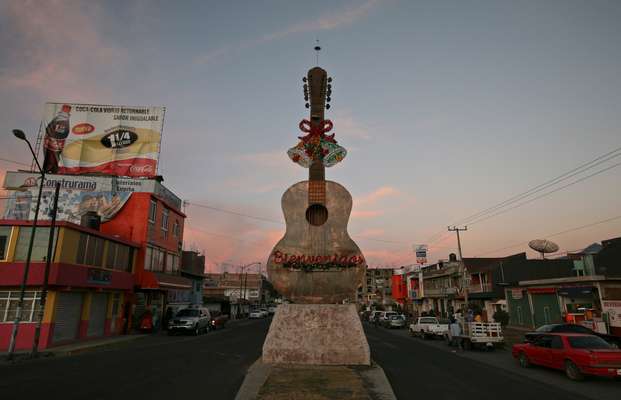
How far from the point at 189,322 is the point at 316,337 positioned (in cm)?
1934

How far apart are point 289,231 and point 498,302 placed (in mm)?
35763

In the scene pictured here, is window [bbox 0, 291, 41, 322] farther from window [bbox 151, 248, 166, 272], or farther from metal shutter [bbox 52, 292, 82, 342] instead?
window [bbox 151, 248, 166, 272]

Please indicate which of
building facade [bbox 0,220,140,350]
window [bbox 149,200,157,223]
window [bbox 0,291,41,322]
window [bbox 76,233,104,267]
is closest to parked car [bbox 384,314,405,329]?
window [bbox 149,200,157,223]

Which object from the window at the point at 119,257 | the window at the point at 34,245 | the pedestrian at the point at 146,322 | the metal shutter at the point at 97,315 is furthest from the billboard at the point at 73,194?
the window at the point at 34,245

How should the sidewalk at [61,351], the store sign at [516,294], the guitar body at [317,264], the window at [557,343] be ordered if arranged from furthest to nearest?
the store sign at [516,294] < the sidewalk at [61,351] < the window at [557,343] < the guitar body at [317,264]

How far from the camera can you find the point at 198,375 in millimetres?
11125

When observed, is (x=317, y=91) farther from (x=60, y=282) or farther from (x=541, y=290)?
(x=541, y=290)

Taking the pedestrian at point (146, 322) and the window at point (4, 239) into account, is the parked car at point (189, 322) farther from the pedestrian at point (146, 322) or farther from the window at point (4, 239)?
the window at point (4, 239)

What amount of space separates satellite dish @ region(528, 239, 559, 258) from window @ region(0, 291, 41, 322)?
40649 millimetres

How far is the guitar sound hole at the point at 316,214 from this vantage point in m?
11.8

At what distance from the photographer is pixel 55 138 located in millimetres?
32344

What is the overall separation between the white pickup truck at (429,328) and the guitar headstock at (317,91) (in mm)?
19423

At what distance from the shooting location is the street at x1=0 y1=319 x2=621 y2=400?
895cm

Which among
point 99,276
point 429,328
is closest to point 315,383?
point 99,276
